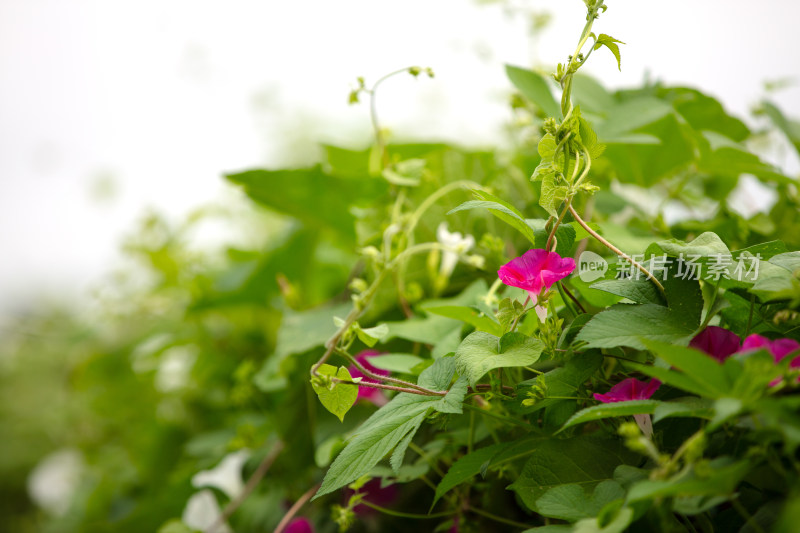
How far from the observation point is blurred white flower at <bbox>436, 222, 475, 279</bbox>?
394 mm

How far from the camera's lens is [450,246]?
0.42 m

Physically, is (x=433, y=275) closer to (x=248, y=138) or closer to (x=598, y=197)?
(x=598, y=197)

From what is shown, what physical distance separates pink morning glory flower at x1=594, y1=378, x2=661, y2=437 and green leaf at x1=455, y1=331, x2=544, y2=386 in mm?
41

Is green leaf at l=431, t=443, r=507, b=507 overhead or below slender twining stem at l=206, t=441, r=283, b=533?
overhead

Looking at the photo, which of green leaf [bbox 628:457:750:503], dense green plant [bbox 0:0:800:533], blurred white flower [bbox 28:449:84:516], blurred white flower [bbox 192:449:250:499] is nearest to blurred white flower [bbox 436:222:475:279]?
dense green plant [bbox 0:0:800:533]

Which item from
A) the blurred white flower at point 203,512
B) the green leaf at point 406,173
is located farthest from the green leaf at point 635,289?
the blurred white flower at point 203,512

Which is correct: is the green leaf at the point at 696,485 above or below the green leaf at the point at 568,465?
above

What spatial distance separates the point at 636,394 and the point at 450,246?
0.20m

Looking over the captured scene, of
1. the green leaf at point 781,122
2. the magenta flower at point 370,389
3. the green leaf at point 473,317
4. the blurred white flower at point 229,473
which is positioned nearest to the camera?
the green leaf at point 473,317

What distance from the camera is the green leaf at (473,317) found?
0.29 meters

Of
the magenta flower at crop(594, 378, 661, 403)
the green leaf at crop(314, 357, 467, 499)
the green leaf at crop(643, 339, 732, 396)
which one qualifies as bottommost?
the green leaf at crop(314, 357, 467, 499)

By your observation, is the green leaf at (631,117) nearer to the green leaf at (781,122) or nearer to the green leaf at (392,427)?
the green leaf at (781,122)

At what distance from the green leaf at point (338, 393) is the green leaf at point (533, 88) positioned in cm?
26

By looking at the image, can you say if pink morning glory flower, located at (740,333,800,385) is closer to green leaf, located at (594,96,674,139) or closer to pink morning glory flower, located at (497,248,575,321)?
pink morning glory flower, located at (497,248,575,321)
